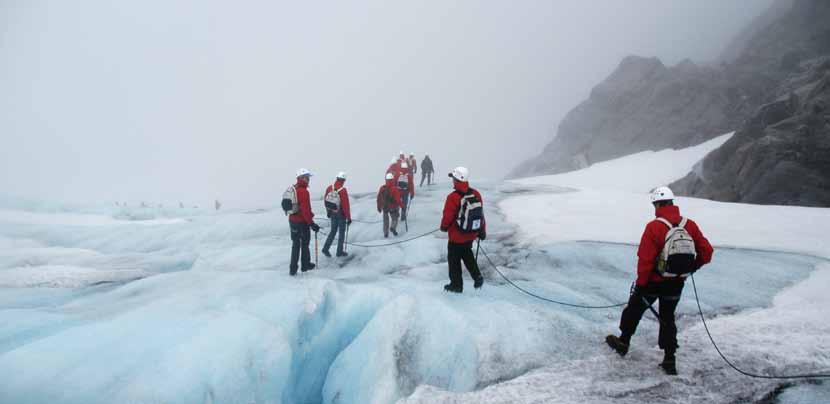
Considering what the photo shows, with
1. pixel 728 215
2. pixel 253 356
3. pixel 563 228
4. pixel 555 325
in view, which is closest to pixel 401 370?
pixel 253 356

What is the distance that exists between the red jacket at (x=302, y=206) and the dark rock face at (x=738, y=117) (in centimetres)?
1765

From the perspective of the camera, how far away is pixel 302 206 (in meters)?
8.05

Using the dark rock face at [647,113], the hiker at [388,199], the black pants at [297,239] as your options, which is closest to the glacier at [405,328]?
the black pants at [297,239]

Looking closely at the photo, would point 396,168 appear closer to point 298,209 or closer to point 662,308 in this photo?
point 298,209

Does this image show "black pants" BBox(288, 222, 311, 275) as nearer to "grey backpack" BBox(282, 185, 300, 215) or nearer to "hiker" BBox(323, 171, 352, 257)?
"grey backpack" BBox(282, 185, 300, 215)

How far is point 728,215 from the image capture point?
11.4m

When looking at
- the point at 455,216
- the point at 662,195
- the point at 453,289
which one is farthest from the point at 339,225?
the point at 662,195

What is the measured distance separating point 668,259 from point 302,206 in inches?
251

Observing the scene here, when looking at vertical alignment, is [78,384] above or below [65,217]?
below

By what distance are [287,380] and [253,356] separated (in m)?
0.55

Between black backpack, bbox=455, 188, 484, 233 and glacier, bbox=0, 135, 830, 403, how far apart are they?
1198 mm

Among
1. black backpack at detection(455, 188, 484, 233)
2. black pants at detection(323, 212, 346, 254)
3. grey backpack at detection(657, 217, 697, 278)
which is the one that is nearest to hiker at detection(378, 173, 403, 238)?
black pants at detection(323, 212, 346, 254)

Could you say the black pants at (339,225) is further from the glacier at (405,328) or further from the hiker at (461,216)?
the hiker at (461,216)

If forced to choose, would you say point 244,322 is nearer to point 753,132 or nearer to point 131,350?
point 131,350
